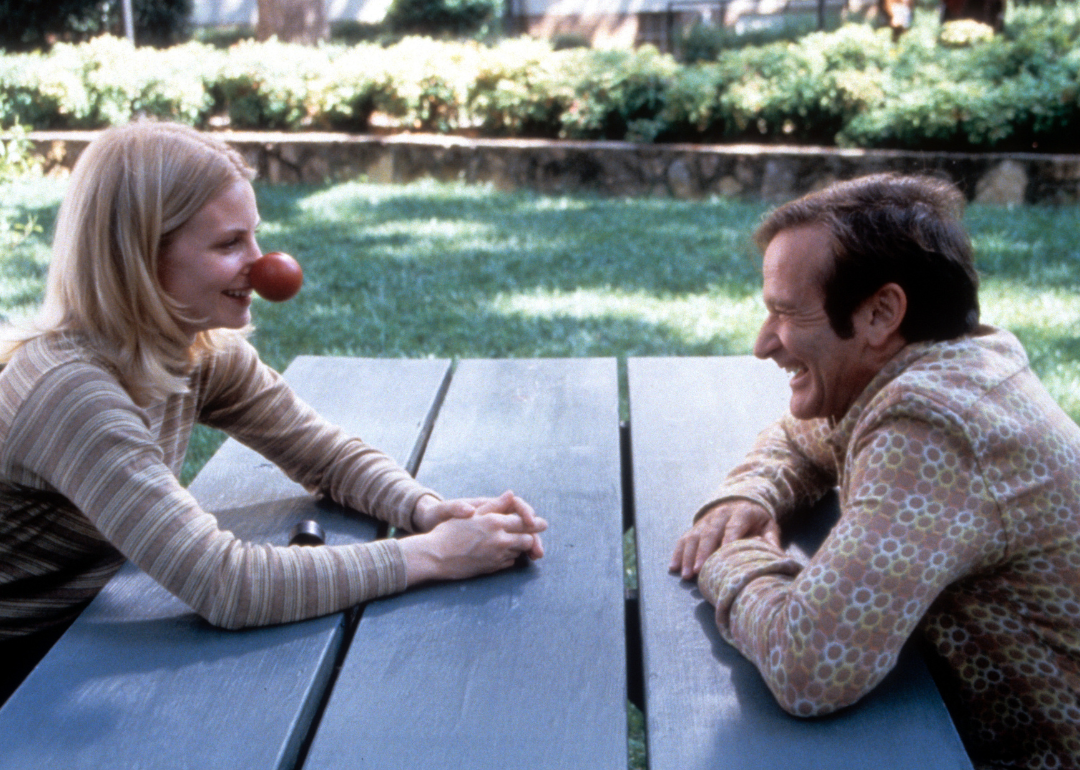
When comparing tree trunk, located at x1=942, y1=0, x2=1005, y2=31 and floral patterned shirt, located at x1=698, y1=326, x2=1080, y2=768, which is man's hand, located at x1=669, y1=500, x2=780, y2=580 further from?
tree trunk, located at x1=942, y1=0, x2=1005, y2=31

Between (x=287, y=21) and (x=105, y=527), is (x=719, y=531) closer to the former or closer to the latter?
(x=105, y=527)

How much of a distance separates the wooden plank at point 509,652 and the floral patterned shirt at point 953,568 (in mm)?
224

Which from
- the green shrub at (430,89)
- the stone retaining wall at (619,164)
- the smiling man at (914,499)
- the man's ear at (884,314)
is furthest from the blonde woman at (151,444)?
the green shrub at (430,89)

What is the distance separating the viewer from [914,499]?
1.53 m

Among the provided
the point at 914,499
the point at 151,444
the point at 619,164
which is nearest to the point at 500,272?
the point at 619,164

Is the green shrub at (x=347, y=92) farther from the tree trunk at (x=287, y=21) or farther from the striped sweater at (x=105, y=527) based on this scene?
the striped sweater at (x=105, y=527)

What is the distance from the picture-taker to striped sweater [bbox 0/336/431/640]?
1.80 metres

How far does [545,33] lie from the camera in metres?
24.2

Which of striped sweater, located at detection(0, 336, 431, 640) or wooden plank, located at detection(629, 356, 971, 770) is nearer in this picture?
wooden plank, located at detection(629, 356, 971, 770)

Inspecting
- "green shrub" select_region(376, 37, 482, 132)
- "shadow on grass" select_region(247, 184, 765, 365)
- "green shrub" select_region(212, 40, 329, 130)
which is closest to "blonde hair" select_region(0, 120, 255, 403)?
"shadow on grass" select_region(247, 184, 765, 365)

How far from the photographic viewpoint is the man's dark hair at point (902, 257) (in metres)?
1.71

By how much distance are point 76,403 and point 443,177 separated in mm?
8113

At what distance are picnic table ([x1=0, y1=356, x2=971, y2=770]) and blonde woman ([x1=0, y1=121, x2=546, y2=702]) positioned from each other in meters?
0.06

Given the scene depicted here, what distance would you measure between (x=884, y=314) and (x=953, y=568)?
41cm
